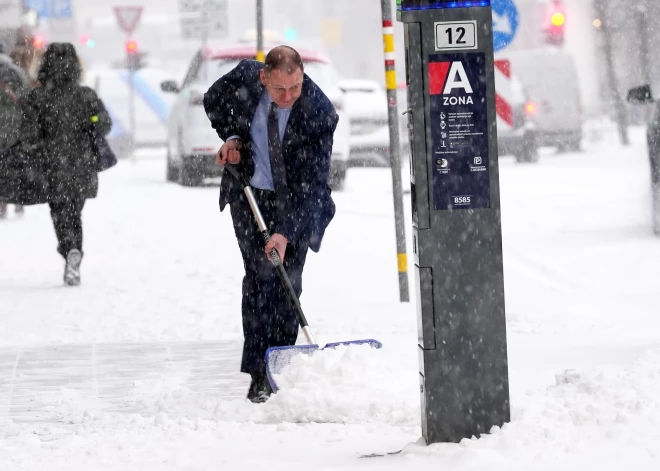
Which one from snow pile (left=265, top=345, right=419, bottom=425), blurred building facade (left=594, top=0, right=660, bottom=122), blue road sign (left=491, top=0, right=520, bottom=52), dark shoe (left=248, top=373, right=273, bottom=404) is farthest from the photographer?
blurred building facade (left=594, top=0, right=660, bottom=122)

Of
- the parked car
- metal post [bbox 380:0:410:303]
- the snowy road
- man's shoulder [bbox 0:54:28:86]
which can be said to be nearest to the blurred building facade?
the parked car

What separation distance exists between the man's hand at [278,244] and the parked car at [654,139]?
22.7 ft

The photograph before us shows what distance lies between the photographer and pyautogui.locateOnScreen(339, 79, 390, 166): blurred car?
2147 centimetres

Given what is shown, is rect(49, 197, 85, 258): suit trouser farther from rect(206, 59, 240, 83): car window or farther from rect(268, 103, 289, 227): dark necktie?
rect(206, 59, 240, 83): car window

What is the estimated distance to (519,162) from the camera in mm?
25266

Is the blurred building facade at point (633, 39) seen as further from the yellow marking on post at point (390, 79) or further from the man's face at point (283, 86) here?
the man's face at point (283, 86)

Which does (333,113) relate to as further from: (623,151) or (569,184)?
(623,151)

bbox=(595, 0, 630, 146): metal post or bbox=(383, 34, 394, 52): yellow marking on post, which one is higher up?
bbox=(383, 34, 394, 52): yellow marking on post

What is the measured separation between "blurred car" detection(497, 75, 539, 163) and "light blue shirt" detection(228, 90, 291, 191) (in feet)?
60.9

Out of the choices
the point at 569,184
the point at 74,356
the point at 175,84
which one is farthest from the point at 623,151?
the point at 74,356

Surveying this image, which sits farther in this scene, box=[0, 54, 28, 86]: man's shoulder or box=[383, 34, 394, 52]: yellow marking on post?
box=[0, 54, 28, 86]: man's shoulder

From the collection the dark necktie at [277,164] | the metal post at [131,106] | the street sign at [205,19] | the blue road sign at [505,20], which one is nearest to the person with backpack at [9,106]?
the blue road sign at [505,20]

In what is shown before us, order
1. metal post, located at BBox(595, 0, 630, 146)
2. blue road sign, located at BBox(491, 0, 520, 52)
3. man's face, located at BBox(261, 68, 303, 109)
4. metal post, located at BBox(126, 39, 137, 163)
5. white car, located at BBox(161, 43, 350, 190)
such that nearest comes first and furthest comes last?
man's face, located at BBox(261, 68, 303, 109), blue road sign, located at BBox(491, 0, 520, 52), white car, located at BBox(161, 43, 350, 190), metal post, located at BBox(126, 39, 137, 163), metal post, located at BBox(595, 0, 630, 146)

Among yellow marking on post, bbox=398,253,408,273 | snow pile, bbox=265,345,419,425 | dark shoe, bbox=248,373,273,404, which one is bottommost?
yellow marking on post, bbox=398,253,408,273
